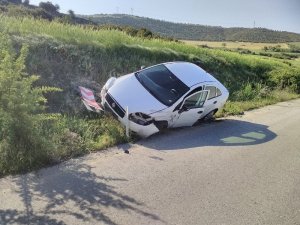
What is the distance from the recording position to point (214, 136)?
1225cm

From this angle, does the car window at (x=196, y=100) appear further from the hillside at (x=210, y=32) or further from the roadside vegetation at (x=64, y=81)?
the hillside at (x=210, y=32)

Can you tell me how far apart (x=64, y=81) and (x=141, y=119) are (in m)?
3.89

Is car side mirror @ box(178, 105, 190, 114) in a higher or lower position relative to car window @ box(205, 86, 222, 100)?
lower

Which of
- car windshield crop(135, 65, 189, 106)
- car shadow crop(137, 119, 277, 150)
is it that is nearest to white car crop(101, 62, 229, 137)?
car windshield crop(135, 65, 189, 106)

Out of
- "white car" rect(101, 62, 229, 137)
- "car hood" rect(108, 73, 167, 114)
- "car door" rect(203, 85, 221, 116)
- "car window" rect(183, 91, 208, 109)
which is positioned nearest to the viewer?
"white car" rect(101, 62, 229, 137)

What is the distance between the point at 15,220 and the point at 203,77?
27.7 feet

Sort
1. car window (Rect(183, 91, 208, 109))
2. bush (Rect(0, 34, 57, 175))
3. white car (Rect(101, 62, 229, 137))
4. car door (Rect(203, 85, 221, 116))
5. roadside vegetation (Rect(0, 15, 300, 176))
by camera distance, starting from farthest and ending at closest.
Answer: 1. car door (Rect(203, 85, 221, 116))
2. car window (Rect(183, 91, 208, 109))
3. white car (Rect(101, 62, 229, 137))
4. roadside vegetation (Rect(0, 15, 300, 176))
5. bush (Rect(0, 34, 57, 175))

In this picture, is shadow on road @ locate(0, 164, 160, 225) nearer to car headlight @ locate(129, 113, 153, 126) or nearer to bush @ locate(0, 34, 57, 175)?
bush @ locate(0, 34, 57, 175)

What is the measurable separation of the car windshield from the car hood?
194mm

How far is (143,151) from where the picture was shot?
9.91m

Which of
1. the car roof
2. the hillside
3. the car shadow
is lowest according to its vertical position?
the car shadow

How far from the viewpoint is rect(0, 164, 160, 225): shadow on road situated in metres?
6.23

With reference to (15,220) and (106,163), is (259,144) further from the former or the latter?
(15,220)

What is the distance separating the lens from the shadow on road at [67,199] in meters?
6.23
